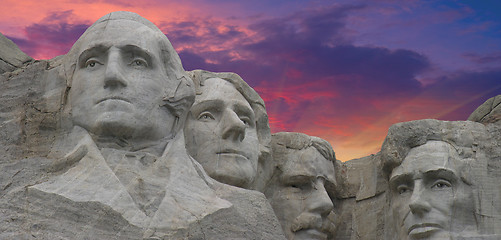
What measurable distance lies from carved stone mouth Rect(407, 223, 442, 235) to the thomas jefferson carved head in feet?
11.0

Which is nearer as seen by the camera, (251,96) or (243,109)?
(243,109)

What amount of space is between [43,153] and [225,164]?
7.29 ft

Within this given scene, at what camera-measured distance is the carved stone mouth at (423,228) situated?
1200 centimetres

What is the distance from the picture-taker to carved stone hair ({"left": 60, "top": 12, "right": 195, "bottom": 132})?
10648mm

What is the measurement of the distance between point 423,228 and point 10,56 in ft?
17.8

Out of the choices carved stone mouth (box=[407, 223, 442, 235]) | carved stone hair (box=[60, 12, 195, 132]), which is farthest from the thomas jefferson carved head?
carved stone mouth (box=[407, 223, 442, 235])

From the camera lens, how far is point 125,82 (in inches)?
404

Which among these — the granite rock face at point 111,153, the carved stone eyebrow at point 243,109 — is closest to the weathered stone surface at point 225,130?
the carved stone eyebrow at point 243,109

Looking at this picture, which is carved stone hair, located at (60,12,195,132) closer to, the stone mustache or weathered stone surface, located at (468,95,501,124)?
the stone mustache

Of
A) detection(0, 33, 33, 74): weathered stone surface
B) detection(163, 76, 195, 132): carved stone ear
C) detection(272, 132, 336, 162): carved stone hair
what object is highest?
detection(0, 33, 33, 74): weathered stone surface

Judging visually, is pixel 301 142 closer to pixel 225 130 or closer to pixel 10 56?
pixel 225 130

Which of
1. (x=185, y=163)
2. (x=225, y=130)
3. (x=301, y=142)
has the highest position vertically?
(x=301, y=142)

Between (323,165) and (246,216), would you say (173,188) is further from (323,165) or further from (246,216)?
(323,165)

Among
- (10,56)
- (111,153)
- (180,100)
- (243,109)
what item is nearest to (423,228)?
(243,109)
